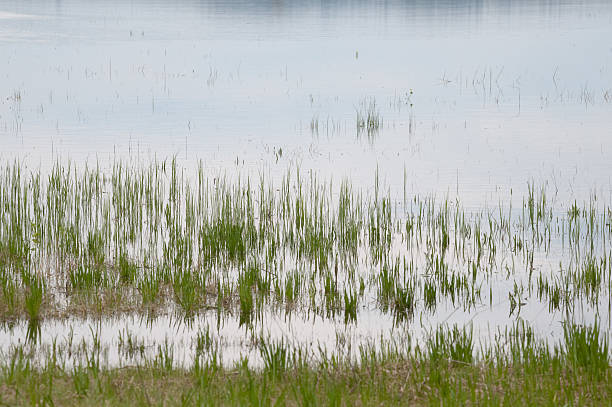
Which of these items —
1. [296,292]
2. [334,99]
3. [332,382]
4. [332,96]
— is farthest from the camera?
[332,96]

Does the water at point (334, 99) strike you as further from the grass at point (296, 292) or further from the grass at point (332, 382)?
the grass at point (332, 382)

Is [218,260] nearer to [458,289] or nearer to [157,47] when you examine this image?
[458,289]

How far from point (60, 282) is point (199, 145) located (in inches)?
346

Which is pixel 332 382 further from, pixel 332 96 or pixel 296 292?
pixel 332 96

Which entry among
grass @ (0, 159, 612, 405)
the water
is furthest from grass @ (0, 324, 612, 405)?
the water

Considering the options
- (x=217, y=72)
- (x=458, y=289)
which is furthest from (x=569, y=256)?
(x=217, y=72)

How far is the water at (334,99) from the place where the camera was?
1609cm

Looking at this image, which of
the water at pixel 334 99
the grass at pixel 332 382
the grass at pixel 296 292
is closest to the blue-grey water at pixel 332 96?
the water at pixel 334 99

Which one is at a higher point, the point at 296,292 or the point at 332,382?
the point at 296,292

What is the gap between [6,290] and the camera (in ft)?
28.0

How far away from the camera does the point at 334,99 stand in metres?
24.6

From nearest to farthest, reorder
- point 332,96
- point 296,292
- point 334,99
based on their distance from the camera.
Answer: point 296,292
point 334,99
point 332,96

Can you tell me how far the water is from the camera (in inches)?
634

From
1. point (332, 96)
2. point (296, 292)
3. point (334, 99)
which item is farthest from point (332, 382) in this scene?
point (332, 96)
